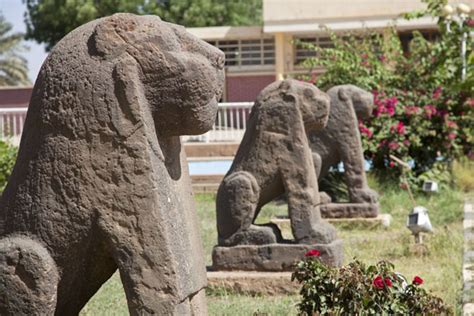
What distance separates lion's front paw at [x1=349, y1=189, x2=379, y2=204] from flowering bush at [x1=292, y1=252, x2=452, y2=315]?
703 centimetres

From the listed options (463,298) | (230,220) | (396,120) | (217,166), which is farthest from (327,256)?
(217,166)

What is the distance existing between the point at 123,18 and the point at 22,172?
0.82m

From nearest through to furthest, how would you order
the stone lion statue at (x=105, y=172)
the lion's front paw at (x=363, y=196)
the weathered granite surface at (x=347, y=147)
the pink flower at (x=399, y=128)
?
the stone lion statue at (x=105, y=172), the weathered granite surface at (x=347, y=147), the lion's front paw at (x=363, y=196), the pink flower at (x=399, y=128)

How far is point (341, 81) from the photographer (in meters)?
16.3

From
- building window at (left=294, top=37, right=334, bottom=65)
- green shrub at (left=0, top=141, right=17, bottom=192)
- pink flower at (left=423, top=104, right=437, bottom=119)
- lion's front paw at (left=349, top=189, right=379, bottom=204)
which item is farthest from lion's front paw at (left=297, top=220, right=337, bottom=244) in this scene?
building window at (left=294, top=37, right=334, bottom=65)

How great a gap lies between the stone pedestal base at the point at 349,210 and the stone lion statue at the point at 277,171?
4113 millimetres

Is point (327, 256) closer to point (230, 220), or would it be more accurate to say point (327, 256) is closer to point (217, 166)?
point (230, 220)

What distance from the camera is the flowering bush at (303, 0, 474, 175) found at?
51.2 ft

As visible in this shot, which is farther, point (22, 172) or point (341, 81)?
point (341, 81)

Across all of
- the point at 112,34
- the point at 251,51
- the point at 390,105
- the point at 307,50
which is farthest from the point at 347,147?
the point at 251,51

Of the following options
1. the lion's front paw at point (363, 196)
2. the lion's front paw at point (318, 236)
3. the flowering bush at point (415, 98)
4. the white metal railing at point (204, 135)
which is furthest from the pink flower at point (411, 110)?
the lion's front paw at point (318, 236)

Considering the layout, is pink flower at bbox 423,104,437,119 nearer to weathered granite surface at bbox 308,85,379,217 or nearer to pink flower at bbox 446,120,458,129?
pink flower at bbox 446,120,458,129

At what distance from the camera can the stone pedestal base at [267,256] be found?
315 inches

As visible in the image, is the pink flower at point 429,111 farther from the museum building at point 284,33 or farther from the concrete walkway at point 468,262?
the museum building at point 284,33
